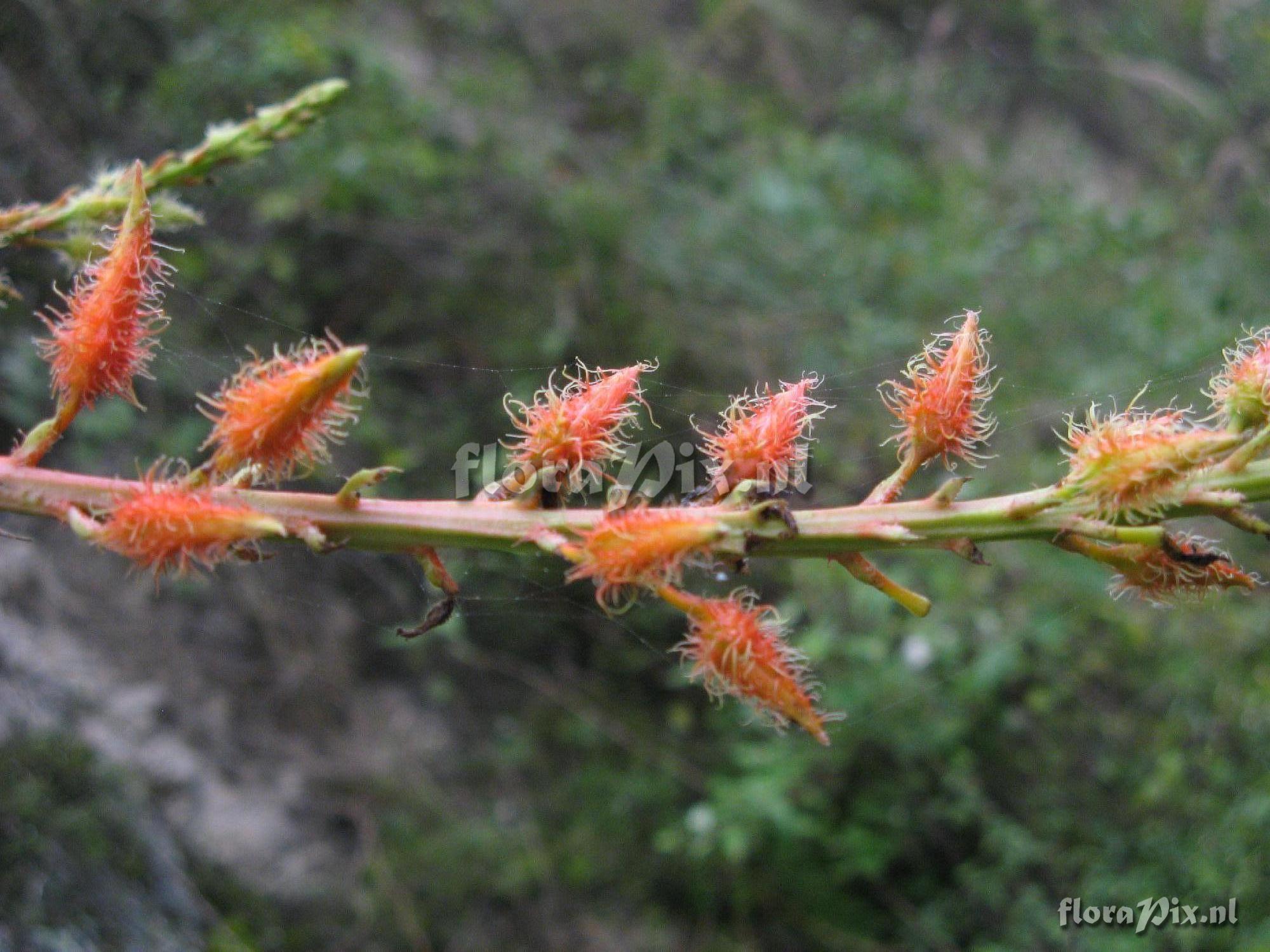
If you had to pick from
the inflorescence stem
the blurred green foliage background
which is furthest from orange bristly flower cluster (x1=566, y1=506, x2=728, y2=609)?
the blurred green foliage background

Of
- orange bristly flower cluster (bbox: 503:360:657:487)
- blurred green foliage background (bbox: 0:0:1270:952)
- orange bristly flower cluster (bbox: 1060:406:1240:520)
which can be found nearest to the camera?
orange bristly flower cluster (bbox: 1060:406:1240:520)

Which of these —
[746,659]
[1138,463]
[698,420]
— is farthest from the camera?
[698,420]

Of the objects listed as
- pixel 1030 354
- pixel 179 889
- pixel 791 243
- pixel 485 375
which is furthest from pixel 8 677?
pixel 1030 354

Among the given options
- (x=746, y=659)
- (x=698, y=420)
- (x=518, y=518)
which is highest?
(x=698, y=420)

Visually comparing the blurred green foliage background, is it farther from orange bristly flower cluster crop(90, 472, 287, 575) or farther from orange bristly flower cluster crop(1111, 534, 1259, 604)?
orange bristly flower cluster crop(1111, 534, 1259, 604)

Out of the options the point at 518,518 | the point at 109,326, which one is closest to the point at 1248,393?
the point at 518,518

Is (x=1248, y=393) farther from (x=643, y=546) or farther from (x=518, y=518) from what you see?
(x=518, y=518)

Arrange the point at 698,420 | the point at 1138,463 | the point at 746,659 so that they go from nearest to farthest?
the point at 1138,463 → the point at 746,659 → the point at 698,420

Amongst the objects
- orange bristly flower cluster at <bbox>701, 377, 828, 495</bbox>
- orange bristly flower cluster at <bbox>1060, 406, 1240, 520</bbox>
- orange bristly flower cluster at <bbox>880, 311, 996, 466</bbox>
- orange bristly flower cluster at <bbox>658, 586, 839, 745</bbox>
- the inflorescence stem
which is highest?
orange bristly flower cluster at <bbox>880, 311, 996, 466</bbox>
